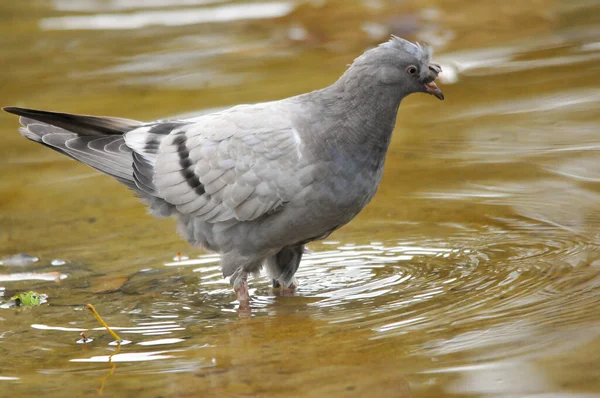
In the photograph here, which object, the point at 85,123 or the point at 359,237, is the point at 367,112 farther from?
the point at 85,123

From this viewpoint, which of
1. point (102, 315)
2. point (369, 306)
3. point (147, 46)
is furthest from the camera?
point (147, 46)

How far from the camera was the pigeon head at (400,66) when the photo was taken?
5.84 meters

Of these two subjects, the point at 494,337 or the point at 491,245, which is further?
the point at 491,245

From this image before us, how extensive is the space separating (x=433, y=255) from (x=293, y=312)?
4.17ft

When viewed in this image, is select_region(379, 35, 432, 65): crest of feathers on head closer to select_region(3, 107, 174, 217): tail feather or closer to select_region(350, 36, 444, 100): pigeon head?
select_region(350, 36, 444, 100): pigeon head

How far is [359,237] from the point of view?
7230 mm

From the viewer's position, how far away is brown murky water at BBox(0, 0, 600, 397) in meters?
4.73

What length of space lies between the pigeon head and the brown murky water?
124cm

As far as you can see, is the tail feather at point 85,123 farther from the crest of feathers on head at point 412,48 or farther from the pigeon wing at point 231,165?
the crest of feathers on head at point 412,48

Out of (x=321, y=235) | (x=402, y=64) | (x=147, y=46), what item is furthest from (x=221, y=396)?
(x=147, y=46)

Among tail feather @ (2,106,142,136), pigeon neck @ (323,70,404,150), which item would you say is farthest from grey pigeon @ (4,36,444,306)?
tail feather @ (2,106,142,136)

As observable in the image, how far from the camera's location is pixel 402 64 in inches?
230

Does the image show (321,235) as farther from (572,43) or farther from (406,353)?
(572,43)

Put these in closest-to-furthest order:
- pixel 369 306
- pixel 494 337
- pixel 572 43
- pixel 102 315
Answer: pixel 494 337 → pixel 369 306 → pixel 102 315 → pixel 572 43
